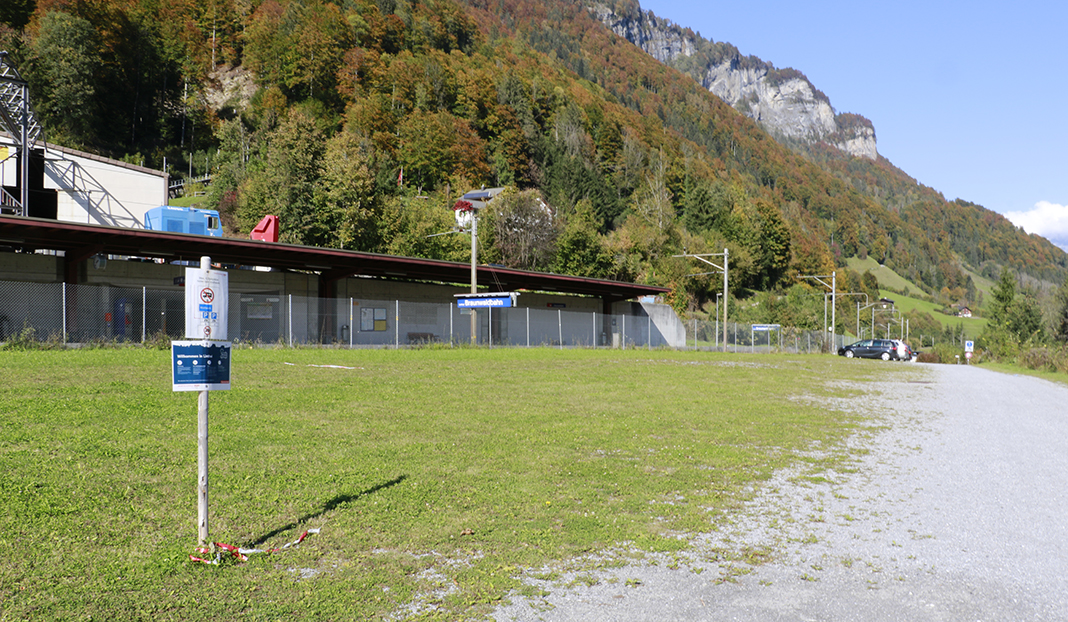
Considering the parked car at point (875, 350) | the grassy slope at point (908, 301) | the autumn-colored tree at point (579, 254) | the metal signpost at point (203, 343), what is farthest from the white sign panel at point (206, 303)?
the grassy slope at point (908, 301)

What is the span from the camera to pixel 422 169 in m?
106

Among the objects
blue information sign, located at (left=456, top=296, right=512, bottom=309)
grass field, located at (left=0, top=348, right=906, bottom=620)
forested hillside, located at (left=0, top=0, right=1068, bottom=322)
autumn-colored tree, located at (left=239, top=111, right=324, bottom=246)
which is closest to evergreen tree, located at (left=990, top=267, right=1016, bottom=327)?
forested hillside, located at (left=0, top=0, right=1068, bottom=322)

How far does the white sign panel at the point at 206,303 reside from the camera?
4.96 metres

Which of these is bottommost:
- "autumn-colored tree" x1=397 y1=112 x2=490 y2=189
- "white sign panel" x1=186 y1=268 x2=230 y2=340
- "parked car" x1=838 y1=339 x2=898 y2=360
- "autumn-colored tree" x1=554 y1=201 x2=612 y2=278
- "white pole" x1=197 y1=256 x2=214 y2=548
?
"parked car" x1=838 y1=339 x2=898 y2=360

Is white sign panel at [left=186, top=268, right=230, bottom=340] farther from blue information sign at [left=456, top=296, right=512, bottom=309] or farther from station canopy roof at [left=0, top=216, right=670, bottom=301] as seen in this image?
blue information sign at [left=456, top=296, right=512, bottom=309]

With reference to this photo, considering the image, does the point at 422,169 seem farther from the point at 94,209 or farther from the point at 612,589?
the point at 612,589

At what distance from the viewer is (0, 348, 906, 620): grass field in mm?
4766

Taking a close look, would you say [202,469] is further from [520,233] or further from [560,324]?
[520,233]

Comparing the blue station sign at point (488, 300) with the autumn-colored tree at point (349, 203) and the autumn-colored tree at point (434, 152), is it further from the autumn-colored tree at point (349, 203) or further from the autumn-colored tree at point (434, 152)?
the autumn-colored tree at point (434, 152)

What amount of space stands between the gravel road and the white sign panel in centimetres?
261

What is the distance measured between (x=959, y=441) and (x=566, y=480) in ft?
24.6

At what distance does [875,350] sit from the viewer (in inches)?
2277

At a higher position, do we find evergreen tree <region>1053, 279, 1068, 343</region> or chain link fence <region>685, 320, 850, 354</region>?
evergreen tree <region>1053, 279, 1068, 343</region>

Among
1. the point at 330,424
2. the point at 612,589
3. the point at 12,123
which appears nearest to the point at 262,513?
the point at 612,589
